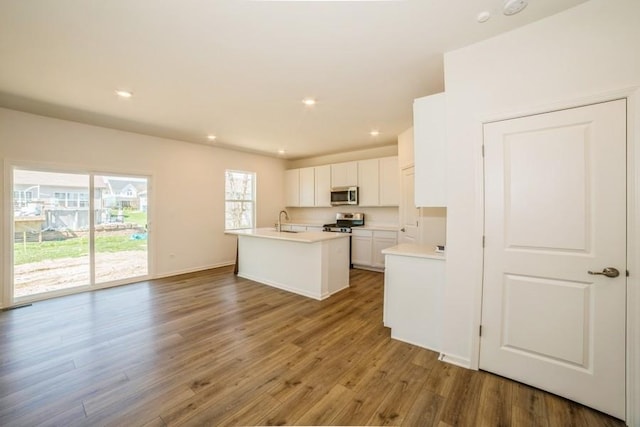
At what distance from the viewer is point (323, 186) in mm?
6562

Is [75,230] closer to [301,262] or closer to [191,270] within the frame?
[191,270]

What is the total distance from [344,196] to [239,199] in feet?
8.62

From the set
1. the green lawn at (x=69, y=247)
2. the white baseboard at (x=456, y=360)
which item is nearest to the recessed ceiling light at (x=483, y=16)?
the white baseboard at (x=456, y=360)

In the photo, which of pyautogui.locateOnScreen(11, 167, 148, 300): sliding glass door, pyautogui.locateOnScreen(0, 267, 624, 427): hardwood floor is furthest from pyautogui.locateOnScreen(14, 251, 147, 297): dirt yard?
pyautogui.locateOnScreen(0, 267, 624, 427): hardwood floor

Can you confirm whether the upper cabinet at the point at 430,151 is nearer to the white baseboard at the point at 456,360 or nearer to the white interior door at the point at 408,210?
the white baseboard at the point at 456,360

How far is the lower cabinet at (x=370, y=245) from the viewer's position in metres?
5.37

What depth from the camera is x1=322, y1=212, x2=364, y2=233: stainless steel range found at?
6.05 meters

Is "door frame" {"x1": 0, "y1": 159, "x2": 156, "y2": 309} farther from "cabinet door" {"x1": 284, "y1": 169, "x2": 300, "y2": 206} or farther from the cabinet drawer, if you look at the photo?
the cabinet drawer

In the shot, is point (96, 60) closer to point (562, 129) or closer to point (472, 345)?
point (562, 129)

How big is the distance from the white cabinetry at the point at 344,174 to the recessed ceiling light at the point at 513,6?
424cm

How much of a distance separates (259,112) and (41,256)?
3975 mm

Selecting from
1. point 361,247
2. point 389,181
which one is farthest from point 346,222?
point 389,181

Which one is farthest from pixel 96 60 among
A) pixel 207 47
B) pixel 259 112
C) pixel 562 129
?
pixel 562 129

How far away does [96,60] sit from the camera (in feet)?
7.83
